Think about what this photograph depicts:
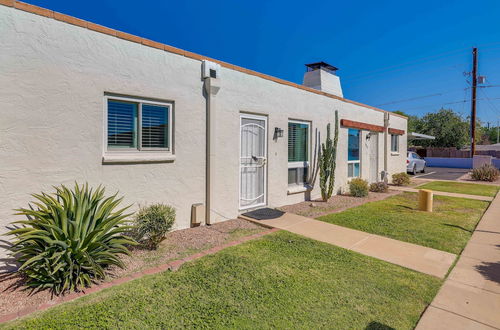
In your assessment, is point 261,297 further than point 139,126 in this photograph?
No

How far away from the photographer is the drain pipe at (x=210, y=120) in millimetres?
5852

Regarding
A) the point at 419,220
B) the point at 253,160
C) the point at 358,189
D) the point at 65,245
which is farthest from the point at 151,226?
the point at 358,189

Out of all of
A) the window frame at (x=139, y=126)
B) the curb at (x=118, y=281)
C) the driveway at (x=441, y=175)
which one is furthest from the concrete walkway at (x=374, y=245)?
the driveway at (x=441, y=175)

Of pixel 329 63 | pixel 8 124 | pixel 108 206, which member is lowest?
pixel 108 206

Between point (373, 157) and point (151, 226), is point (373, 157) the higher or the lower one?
the higher one

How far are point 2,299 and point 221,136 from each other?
446 cm

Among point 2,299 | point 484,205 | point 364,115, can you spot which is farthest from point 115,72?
point 484,205

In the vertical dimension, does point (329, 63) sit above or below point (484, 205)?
above

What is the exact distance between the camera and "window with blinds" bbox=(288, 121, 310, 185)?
8.42 m

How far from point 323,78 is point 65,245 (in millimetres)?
11724

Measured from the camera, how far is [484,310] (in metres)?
3.02

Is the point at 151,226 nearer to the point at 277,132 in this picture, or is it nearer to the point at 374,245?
the point at 374,245

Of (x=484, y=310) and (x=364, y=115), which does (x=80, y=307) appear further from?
(x=364, y=115)

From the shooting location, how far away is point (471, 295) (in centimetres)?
333
